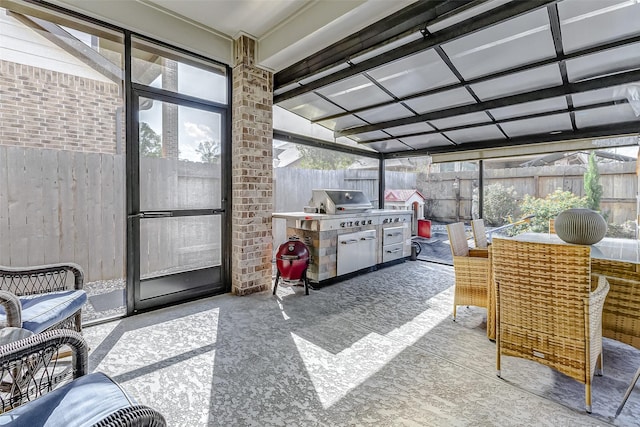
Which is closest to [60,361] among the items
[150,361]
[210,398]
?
[150,361]

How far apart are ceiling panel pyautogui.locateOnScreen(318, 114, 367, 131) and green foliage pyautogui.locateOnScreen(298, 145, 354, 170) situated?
3.79 ft

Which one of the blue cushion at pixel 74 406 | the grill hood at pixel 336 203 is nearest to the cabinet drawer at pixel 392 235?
the grill hood at pixel 336 203

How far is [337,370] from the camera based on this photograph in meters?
2.19

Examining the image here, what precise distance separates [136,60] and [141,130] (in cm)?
73

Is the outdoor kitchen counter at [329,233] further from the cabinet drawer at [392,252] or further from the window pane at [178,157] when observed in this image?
the window pane at [178,157]

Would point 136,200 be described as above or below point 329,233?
above

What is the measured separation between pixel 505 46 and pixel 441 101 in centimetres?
125

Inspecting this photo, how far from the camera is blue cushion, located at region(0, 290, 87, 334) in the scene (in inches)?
71.4

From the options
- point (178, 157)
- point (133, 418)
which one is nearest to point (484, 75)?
point (178, 157)

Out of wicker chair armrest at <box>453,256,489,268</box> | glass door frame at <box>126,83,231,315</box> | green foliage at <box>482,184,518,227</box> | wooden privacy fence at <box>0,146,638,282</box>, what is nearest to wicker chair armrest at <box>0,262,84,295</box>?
glass door frame at <box>126,83,231,315</box>

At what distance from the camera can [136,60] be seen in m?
3.14

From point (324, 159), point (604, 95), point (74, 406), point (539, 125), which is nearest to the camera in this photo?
point (74, 406)

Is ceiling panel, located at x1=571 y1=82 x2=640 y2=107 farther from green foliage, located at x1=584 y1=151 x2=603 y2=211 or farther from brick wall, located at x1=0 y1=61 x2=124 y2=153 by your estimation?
brick wall, located at x1=0 y1=61 x2=124 y2=153

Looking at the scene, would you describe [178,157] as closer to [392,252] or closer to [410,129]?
[410,129]
